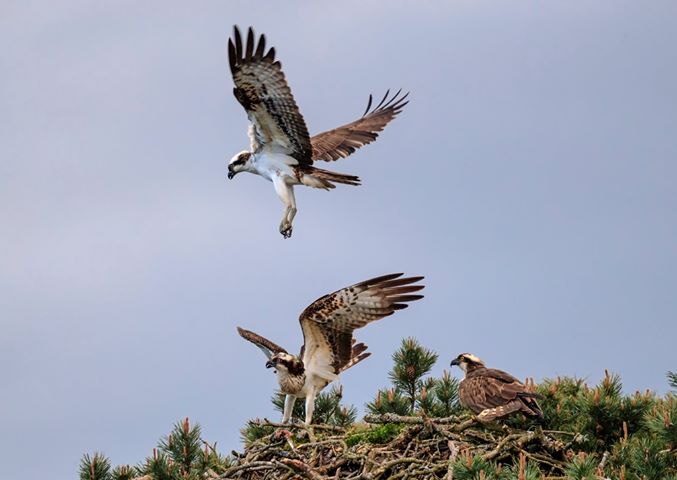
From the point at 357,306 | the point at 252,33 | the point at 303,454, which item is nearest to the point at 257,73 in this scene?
the point at 252,33

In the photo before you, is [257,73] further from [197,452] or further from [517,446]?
[517,446]

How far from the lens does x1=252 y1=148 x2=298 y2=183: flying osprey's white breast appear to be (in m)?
13.9

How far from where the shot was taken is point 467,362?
11.0 meters

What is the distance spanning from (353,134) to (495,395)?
777 centimetres

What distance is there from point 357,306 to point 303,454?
1640 mm

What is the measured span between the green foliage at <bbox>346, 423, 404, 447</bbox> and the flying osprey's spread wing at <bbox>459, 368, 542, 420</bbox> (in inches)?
24.5

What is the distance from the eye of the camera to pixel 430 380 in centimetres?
1264

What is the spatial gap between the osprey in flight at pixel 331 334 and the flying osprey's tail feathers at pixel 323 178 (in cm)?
236

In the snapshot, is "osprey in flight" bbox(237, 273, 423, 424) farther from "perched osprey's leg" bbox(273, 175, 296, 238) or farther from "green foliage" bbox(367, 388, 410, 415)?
"perched osprey's leg" bbox(273, 175, 296, 238)

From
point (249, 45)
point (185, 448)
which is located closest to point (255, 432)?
point (185, 448)

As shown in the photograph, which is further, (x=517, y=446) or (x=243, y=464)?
(x=243, y=464)

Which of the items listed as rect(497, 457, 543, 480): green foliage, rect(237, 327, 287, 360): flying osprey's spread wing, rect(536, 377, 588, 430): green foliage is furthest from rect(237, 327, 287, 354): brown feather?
rect(497, 457, 543, 480): green foliage

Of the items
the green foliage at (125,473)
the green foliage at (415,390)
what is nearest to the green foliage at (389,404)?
the green foliage at (415,390)

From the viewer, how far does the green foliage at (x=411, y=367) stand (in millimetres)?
12734
